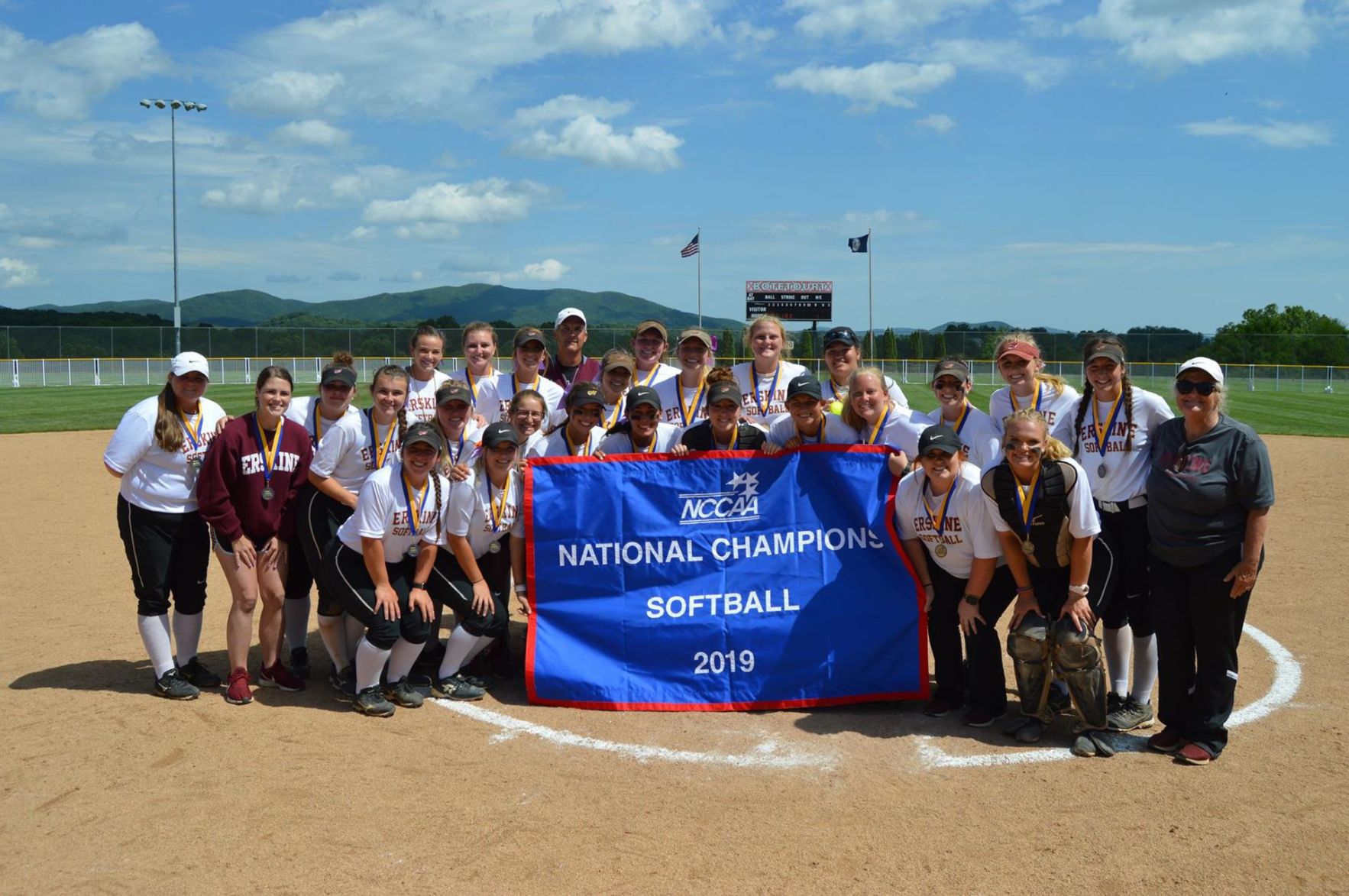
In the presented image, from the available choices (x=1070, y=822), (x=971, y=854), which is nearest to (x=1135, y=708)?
(x=1070, y=822)

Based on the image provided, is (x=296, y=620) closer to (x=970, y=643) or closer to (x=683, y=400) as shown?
(x=683, y=400)

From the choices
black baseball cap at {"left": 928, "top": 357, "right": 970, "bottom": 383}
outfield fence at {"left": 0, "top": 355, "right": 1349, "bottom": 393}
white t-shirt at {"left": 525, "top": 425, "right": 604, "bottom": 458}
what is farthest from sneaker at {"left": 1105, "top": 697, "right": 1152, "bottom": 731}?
outfield fence at {"left": 0, "top": 355, "right": 1349, "bottom": 393}

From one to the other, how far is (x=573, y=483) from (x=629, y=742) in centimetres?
159

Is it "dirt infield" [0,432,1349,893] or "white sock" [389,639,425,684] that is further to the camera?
"white sock" [389,639,425,684]

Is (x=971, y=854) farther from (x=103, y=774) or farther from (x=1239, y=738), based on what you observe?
(x=103, y=774)

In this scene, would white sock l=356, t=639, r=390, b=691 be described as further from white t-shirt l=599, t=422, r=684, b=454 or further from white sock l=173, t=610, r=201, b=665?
white t-shirt l=599, t=422, r=684, b=454

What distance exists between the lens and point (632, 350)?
25.2ft

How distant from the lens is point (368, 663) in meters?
5.92

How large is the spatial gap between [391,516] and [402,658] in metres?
0.92

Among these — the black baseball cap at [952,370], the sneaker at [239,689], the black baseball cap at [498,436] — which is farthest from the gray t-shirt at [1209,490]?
the sneaker at [239,689]

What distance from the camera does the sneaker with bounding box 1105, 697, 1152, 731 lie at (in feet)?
18.3

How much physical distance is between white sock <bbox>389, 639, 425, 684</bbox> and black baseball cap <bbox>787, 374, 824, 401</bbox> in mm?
2669

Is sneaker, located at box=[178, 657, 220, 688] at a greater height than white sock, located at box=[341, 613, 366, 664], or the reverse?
white sock, located at box=[341, 613, 366, 664]

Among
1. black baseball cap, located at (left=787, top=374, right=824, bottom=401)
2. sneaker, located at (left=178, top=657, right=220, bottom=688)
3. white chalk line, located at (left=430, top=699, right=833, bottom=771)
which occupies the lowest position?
white chalk line, located at (left=430, top=699, right=833, bottom=771)
